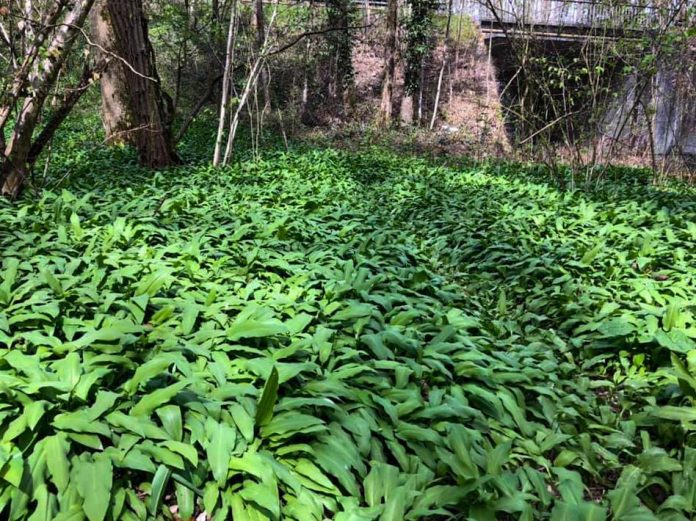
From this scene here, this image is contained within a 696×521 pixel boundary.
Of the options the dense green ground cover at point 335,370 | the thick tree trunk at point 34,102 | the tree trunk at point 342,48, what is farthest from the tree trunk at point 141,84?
the tree trunk at point 342,48

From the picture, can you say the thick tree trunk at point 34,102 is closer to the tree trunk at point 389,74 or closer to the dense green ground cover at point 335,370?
the dense green ground cover at point 335,370

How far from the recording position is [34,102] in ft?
17.9

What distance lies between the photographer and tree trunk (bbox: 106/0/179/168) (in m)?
7.07

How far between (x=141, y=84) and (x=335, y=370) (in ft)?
21.3

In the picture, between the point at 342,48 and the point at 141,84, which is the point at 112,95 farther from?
the point at 342,48

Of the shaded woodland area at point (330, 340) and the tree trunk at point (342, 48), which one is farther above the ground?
the tree trunk at point (342, 48)

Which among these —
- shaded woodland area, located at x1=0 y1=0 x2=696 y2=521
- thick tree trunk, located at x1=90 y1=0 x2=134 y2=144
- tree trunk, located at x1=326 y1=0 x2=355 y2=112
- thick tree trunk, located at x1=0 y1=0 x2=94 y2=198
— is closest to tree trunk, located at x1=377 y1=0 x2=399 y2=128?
tree trunk, located at x1=326 y1=0 x2=355 y2=112

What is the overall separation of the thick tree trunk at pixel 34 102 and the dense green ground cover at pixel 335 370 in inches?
34.6

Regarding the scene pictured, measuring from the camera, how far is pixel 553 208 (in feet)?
20.4

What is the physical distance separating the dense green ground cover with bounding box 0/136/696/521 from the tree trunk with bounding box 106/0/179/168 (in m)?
2.85

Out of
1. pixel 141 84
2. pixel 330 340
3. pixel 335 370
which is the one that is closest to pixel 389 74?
pixel 141 84

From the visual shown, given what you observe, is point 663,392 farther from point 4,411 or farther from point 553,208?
point 553,208

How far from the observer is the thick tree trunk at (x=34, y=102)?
17.5ft

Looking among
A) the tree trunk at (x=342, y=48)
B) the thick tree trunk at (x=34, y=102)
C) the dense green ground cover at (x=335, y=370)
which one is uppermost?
the tree trunk at (x=342, y=48)
